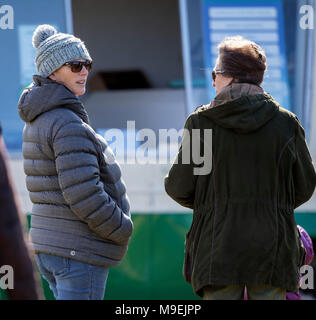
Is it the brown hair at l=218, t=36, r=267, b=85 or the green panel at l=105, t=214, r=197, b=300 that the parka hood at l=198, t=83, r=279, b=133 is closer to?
the brown hair at l=218, t=36, r=267, b=85

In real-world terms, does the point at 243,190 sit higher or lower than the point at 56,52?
lower

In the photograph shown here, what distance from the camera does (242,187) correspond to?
9.14 ft

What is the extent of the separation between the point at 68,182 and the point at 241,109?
77cm

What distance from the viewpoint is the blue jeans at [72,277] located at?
2.99 meters

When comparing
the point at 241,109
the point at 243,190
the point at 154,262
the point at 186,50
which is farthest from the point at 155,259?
the point at 241,109

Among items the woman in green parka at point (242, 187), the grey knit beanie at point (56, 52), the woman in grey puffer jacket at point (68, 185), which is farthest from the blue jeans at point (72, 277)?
the grey knit beanie at point (56, 52)

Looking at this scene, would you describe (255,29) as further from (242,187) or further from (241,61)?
(242,187)

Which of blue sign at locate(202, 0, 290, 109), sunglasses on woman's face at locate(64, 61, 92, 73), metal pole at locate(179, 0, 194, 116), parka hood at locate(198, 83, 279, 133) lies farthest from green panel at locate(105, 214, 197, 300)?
parka hood at locate(198, 83, 279, 133)

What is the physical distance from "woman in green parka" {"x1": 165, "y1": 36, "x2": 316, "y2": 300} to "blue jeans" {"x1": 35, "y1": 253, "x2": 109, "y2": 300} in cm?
46

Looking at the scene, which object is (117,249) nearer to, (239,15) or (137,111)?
(239,15)

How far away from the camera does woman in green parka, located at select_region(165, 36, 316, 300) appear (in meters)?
2.77

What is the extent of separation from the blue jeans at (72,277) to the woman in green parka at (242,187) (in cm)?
46
